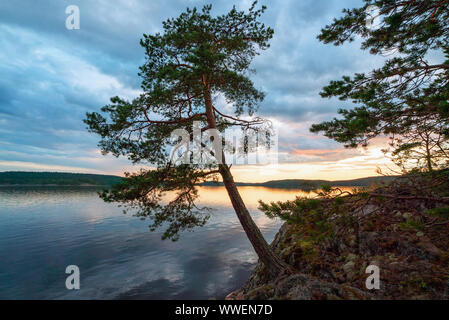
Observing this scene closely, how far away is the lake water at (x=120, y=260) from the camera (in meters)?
10.8

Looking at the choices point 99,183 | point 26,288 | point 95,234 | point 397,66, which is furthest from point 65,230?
point 99,183

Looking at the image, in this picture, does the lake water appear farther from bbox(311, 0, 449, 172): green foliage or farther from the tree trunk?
bbox(311, 0, 449, 172): green foliage

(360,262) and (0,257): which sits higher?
(360,262)

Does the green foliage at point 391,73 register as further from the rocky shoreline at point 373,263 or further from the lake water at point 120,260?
the lake water at point 120,260

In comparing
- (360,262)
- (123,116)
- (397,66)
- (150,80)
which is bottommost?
(360,262)

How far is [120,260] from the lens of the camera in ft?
48.7

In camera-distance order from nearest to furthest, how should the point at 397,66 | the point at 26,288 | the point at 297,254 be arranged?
the point at 397,66
the point at 297,254
the point at 26,288

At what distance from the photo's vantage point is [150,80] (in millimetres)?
6875

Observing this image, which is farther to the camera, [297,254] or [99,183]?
[99,183]

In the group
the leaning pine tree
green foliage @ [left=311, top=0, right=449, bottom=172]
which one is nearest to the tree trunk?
the leaning pine tree

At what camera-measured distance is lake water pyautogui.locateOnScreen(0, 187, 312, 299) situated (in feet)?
35.4
